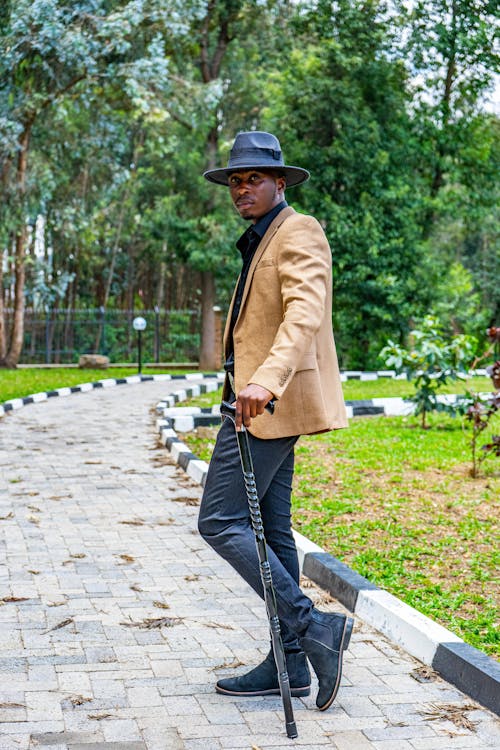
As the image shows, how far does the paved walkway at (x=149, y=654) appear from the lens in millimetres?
3814

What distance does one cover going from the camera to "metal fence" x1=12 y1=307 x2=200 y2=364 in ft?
116

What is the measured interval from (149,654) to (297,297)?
1.83m

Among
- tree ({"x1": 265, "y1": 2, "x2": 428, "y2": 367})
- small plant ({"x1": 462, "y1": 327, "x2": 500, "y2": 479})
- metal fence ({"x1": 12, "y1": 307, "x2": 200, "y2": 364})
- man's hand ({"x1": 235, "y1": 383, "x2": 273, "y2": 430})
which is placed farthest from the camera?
metal fence ({"x1": 12, "y1": 307, "x2": 200, "y2": 364})

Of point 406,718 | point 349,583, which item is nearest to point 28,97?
point 349,583

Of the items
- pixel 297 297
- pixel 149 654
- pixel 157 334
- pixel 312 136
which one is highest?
pixel 312 136

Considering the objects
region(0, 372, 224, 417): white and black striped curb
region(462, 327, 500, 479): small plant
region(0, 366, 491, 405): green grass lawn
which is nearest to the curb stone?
region(462, 327, 500, 479): small plant

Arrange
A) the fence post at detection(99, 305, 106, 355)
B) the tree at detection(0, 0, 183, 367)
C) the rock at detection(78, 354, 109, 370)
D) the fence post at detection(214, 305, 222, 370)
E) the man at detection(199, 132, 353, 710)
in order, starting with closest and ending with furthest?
the man at detection(199, 132, 353, 710) < the tree at detection(0, 0, 183, 367) < the rock at detection(78, 354, 109, 370) < the fence post at detection(214, 305, 222, 370) < the fence post at detection(99, 305, 106, 355)

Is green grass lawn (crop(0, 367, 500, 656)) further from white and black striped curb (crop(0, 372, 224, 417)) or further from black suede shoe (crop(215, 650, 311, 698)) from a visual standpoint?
white and black striped curb (crop(0, 372, 224, 417))

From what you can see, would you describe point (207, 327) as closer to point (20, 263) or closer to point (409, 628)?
point (20, 263)

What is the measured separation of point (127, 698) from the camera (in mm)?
4168

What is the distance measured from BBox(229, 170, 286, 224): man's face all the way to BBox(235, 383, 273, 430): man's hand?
0.80 m

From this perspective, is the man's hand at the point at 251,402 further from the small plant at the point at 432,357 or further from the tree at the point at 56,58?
the tree at the point at 56,58

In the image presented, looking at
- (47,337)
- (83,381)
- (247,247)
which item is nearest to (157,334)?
(47,337)

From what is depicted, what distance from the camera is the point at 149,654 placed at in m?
4.76
